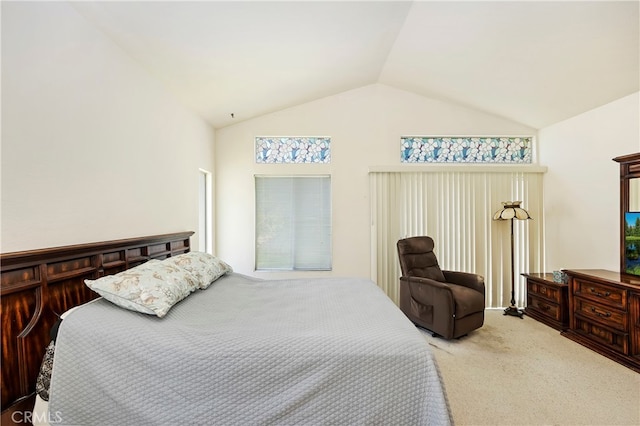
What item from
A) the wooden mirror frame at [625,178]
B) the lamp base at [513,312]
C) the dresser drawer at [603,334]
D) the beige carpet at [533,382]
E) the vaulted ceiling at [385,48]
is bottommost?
the beige carpet at [533,382]

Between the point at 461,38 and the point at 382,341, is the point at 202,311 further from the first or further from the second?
the point at 461,38

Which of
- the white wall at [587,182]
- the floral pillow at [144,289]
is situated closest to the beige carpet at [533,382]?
the white wall at [587,182]

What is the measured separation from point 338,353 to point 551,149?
165 inches

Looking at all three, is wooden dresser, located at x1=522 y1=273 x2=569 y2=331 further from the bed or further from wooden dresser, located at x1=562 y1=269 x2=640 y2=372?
the bed

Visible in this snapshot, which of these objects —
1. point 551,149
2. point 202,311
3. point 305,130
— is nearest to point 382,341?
point 202,311

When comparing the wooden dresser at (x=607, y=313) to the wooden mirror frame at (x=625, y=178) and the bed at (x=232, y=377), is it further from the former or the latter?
Answer: the bed at (x=232, y=377)

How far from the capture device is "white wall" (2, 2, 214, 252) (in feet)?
4.20

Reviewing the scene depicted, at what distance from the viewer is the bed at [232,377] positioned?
121cm

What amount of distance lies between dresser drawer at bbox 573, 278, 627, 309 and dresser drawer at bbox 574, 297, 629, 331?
4 centimetres

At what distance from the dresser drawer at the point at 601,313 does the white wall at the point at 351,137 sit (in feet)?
7.43

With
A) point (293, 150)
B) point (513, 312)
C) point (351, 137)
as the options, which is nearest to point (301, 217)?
point (293, 150)

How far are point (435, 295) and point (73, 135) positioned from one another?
3189 millimetres

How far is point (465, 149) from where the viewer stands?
156 inches

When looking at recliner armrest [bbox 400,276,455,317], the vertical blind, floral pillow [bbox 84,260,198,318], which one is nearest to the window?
the vertical blind
